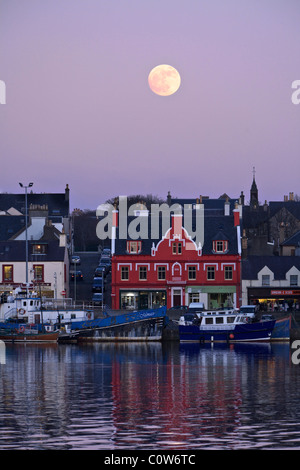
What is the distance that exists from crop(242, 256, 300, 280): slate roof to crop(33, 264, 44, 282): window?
23.0 metres

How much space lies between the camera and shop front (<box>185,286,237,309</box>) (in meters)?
114

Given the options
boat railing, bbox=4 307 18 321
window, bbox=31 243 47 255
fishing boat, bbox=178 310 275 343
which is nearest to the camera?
fishing boat, bbox=178 310 275 343

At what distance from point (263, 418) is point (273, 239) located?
126 metres

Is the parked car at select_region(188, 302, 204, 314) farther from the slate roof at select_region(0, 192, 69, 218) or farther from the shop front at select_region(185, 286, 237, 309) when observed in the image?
the slate roof at select_region(0, 192, 69, 218)

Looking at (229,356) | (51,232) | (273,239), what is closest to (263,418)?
(229,356)

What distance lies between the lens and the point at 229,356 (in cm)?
7938

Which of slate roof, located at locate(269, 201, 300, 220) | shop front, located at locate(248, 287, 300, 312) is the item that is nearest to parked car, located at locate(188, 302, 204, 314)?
shop front, located at locate(248, 287, 300, 312)

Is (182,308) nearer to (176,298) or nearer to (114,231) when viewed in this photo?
(176,298)

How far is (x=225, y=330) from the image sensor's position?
9525 cm

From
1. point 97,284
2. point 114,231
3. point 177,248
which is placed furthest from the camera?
point 97,284

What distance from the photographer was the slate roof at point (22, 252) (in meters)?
115

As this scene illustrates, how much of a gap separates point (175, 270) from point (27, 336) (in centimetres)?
2609

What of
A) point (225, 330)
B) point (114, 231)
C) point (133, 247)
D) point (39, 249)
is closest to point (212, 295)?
point (133, 247)

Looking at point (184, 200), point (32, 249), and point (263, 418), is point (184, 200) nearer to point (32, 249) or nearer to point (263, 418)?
point (32, 249)
